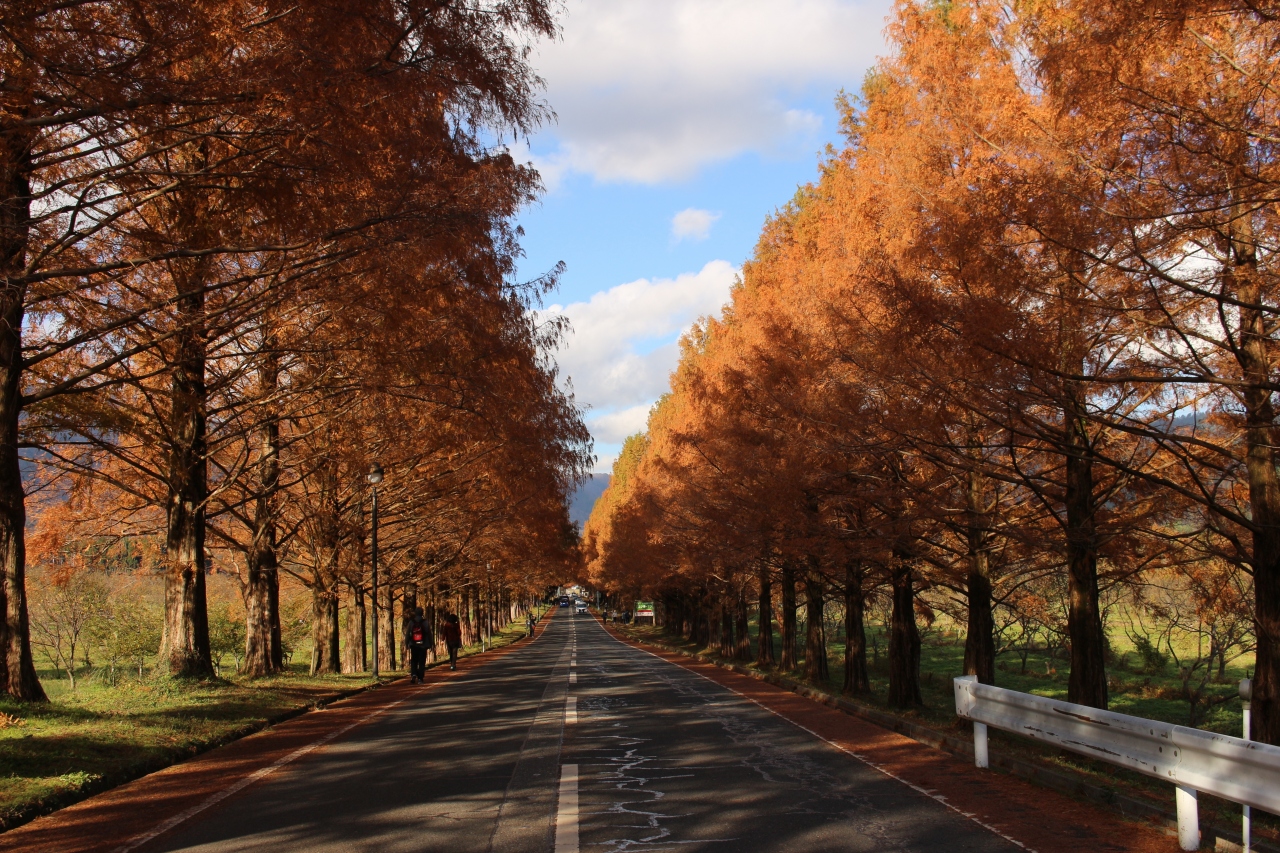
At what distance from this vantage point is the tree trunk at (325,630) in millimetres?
27078

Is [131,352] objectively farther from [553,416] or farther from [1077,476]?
[1077,476]

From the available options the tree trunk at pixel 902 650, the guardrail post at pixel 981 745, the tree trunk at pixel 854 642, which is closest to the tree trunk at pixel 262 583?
the tree trunk at pixel 854 642

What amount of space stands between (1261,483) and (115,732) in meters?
12.8

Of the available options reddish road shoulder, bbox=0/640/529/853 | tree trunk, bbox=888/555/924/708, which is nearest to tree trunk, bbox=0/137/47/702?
reddish road shoulder, bbox=0/640/529/853

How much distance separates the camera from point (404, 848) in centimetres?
643

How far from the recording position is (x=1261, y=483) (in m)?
9.87

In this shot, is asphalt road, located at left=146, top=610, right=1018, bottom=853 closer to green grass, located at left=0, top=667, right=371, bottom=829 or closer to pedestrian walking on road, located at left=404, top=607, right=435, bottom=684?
green grass, located at left=0, top=667, right=371, bottom=829

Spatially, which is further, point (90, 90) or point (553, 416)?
point (553, 416)

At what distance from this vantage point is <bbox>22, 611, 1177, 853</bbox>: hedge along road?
6598mm

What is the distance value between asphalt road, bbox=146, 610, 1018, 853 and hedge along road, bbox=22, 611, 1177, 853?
0.02m

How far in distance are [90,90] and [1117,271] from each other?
9.21 metres

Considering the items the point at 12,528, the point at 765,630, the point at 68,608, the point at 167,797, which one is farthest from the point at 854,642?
the point at 68,608

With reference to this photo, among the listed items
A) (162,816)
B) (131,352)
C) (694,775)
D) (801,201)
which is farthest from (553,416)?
(162,816)

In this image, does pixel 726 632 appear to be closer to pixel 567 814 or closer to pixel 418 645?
pixel 418 645
